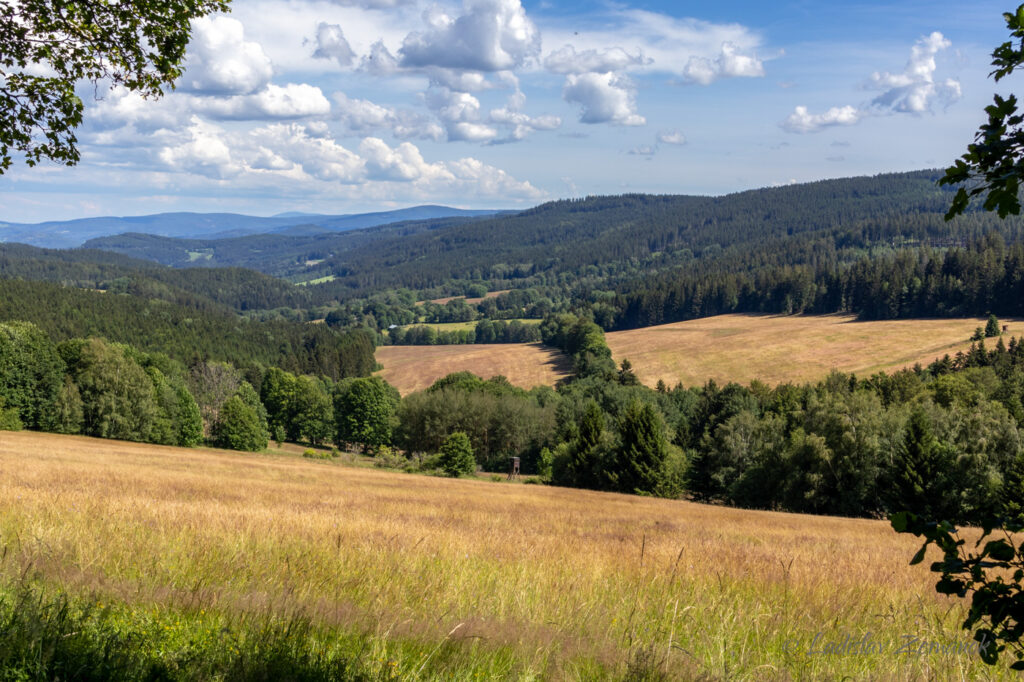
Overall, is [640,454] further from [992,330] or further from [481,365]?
[992,330]

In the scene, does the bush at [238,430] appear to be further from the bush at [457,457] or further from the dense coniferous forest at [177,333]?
the dense coniferous forest at [177,333]

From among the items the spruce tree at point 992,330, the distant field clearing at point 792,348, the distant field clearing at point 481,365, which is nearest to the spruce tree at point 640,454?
the distant field clearing at point 792,348

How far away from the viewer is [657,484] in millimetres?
54969

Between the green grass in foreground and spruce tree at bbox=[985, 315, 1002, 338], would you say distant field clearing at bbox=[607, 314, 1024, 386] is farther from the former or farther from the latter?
the green grass in foreground

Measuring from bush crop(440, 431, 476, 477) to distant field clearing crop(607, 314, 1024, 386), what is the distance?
51148mm

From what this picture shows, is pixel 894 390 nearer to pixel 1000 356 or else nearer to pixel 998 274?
pixel 1000 356

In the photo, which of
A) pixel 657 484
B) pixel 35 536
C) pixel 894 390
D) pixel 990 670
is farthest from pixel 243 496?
pixel 894 390

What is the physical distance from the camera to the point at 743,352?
11556cm

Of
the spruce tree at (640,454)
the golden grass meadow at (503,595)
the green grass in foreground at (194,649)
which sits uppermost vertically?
the green grass in foreground at (194,649)

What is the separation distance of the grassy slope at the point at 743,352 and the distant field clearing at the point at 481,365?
7.7 inches

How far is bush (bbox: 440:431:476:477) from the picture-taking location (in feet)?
200

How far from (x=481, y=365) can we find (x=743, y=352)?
49.4 meters

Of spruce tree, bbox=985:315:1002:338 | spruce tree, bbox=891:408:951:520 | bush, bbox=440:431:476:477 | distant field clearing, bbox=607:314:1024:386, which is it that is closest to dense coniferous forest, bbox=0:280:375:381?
distant field clearing, bbox=607:314:1024:386

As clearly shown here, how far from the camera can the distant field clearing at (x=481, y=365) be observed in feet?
395
